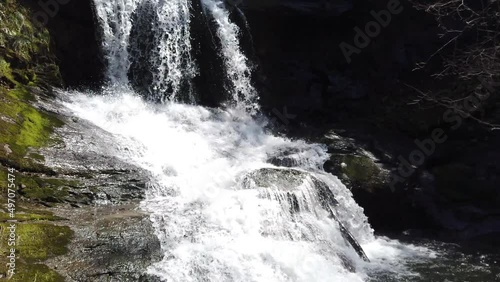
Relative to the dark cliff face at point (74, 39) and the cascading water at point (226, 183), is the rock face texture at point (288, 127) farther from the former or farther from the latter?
the cascading water at point (226, 183)

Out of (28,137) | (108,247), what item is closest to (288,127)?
(28,137)

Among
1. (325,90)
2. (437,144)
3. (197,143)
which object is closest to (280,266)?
(197,143)

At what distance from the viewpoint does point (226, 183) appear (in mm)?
9211

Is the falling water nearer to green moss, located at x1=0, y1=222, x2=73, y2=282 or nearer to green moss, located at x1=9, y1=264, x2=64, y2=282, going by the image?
green moss, located at x1=0, y1=222, x2=73, y2=282

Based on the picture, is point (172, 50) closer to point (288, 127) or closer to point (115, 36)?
point (115, 36)

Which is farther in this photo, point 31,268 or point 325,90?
point 325,90

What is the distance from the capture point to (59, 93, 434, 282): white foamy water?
666 cm

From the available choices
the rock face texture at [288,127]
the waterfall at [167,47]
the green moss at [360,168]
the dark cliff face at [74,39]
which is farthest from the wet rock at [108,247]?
the waterfall at [167,47]

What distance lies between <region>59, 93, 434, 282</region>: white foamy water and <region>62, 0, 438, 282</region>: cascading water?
0.02m

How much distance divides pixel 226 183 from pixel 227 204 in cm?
121

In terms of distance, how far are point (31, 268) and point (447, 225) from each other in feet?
32.8

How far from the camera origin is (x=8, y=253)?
516 centimetres

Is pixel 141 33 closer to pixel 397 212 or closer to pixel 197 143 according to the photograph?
pixel 197 143

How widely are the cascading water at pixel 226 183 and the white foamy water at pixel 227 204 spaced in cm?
2
